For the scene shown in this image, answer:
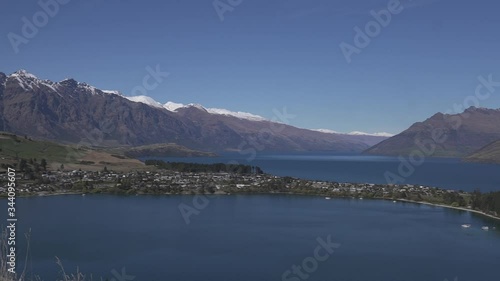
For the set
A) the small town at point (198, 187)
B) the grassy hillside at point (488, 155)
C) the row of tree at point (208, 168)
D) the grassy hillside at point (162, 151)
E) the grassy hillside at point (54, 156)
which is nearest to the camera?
the small town at point (198, 187)

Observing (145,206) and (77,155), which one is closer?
(145,206)

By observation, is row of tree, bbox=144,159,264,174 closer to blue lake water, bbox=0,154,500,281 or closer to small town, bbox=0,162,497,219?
small town, bbox=0,162,497,219

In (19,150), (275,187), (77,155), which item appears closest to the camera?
(275,187)

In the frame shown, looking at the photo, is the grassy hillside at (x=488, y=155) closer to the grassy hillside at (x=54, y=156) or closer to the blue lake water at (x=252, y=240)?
the blue lake water at (x=252, y=240)

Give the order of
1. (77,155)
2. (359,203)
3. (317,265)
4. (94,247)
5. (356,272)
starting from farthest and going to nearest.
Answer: (77,155) < (359,203) < (94,247) < (317,265) < (356,272)

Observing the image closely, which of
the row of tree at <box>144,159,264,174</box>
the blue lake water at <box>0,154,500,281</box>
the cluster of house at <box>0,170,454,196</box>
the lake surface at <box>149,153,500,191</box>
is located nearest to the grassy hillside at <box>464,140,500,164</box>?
the lake surface at <box>149,153,500,191</box>

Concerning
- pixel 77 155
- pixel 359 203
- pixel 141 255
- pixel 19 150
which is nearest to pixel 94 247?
pixel 141 255

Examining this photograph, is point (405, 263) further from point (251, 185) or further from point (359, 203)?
point (251, 185)

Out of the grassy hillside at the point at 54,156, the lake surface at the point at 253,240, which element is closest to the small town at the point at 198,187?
the lake surface at the point at 253,240
